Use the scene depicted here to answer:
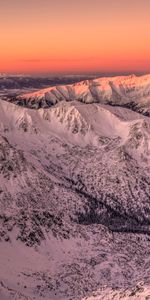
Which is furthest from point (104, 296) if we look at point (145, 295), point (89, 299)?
point (145, 295)

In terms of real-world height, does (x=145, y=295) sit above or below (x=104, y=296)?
above

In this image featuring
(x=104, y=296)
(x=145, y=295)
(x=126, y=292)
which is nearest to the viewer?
(x=145, y=295)

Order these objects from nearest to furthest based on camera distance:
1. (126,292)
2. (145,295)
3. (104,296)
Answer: (145,295)
(126,292)
(104,296)

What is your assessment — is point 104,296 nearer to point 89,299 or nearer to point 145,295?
point 89,299

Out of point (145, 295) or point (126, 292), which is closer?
point (145, 295)

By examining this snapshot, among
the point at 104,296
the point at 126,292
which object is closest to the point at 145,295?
the point at 126,292

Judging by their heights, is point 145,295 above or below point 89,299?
above

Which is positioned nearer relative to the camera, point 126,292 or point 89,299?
point 126,292
